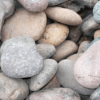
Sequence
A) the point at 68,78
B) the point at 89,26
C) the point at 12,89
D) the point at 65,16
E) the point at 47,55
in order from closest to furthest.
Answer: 1. the point at 12,89
2. the point at 68,78
3. the point at 47,55
4. the point at 65,16
5. the point at 89,26

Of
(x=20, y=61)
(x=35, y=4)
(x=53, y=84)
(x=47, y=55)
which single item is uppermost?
(x=35, y=4)

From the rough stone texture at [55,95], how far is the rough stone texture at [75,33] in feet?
2.99

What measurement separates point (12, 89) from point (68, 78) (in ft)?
1.85

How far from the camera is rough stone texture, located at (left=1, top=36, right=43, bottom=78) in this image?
4.49 ft

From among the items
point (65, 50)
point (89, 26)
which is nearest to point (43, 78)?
point (65, 50)

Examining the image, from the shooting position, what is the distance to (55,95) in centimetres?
137

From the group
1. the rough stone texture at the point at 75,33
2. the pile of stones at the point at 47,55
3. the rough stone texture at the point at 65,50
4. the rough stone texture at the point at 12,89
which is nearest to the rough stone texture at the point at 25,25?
the pile of stones at the point at 47,55

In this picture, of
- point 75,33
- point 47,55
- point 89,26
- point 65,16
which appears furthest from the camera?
point 75,33

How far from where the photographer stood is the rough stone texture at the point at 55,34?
1931 mm

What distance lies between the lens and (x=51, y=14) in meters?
1.98

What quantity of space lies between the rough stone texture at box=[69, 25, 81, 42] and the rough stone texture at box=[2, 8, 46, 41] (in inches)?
18.1

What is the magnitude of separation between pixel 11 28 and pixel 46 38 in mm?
441

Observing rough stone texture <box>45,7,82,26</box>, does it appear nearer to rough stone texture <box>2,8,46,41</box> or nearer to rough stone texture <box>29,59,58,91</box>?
rough stone texture <box>2,8,46,41</box>

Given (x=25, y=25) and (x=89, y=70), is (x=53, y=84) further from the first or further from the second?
(x=25, y=25)
